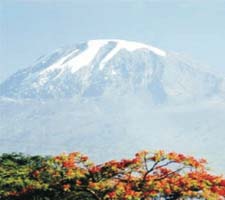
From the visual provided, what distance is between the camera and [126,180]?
680 inches

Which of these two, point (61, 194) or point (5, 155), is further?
point (5, 155)

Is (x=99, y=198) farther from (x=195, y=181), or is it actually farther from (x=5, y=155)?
(x=5, y=155)

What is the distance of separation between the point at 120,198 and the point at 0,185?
4.67m

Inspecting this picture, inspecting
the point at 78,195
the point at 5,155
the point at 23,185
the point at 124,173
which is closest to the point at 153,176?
the point at 124,173

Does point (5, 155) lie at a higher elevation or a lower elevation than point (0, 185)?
lower

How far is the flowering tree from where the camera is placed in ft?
54.1

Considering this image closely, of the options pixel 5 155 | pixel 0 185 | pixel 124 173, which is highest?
pixel 124 173

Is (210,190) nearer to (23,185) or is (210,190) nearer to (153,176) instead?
(153,176)

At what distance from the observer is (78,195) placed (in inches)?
703

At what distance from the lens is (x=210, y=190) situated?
16.8m

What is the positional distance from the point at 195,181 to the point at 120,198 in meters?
1.94

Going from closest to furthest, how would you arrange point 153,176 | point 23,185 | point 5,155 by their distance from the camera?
point 153,176
point 23,185
point 5,155

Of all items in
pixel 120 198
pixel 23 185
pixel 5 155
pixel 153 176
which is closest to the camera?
pixel 120 198

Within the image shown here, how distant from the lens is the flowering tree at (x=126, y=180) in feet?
54.1
